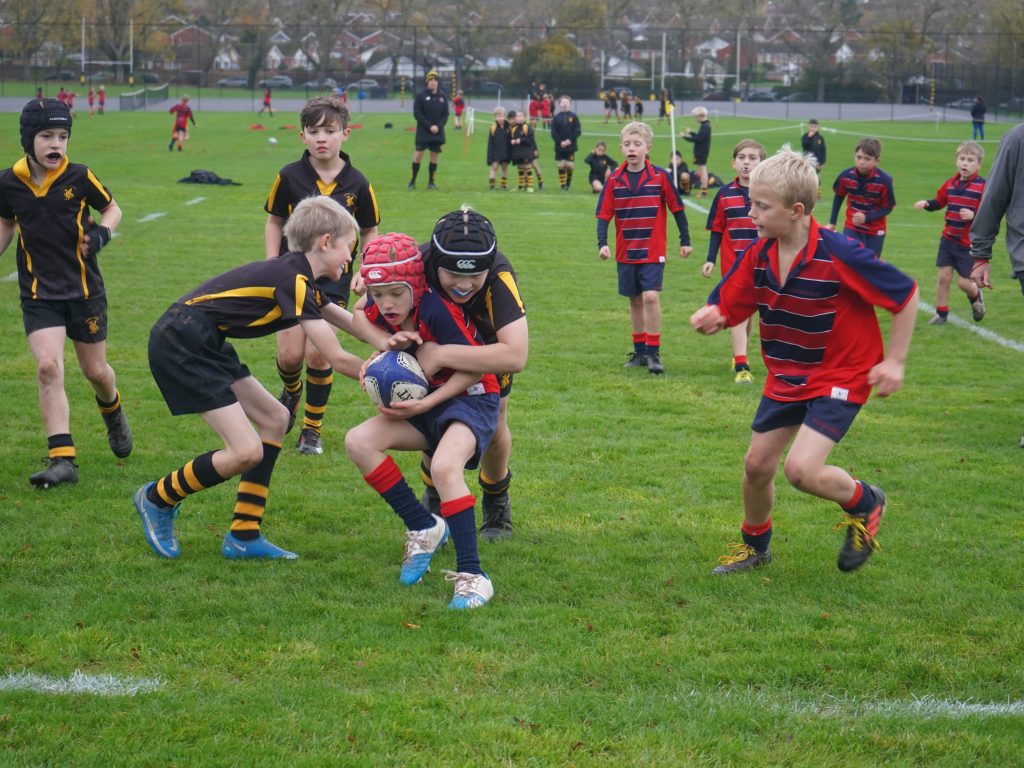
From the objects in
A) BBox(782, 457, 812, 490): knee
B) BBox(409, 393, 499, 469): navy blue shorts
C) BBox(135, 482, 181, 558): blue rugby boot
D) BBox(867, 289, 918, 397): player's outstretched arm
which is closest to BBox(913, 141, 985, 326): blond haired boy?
BBox(867, 289, 918, 397): player's outstretched arm

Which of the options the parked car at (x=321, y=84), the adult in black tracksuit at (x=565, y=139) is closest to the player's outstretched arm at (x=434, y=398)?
the adult in black tracksuit at (x=565, y=139)

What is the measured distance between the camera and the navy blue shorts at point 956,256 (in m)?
12.3

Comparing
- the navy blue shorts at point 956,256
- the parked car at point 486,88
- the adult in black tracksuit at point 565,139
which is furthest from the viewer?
the parked car at point 486,88

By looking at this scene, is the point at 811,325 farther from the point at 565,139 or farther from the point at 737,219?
the point at 565,139

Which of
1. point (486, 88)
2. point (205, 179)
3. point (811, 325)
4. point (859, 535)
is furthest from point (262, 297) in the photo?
point (486, 88)

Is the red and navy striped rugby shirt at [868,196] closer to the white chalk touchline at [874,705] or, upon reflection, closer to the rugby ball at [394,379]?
the rugby ball at [394,379]

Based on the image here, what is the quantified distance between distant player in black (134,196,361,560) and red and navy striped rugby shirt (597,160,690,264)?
5116mm

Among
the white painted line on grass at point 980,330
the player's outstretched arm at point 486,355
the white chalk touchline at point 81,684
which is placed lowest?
the white chalk touchline at point 81,684

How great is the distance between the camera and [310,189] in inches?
296

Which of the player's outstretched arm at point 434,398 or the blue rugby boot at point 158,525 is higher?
the player's outstretched arm at point 434,398

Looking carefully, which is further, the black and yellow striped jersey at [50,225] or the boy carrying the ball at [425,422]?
the black and yellow striped jersey at [50,225]

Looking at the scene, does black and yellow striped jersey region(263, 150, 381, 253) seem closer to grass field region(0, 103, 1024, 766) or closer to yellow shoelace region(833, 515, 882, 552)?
grass field region(0, 103, 1024, 766)

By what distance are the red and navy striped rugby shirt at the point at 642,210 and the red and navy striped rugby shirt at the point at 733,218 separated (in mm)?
496

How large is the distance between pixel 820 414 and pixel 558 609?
1414 mm
